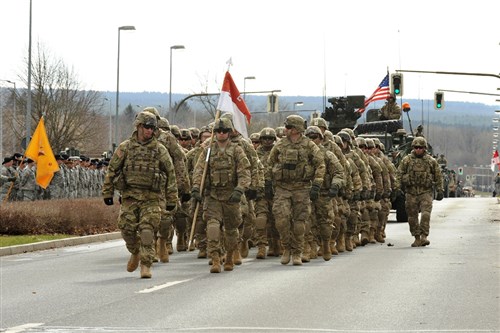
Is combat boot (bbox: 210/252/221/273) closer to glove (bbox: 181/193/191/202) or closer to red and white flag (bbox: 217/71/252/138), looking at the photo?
glove (bbox: 181/193/191/202)

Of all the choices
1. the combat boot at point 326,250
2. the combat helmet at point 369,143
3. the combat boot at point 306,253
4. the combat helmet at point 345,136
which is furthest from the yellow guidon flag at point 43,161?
the combat boot at point 306,253

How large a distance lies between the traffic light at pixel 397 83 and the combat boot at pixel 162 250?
27.1 m

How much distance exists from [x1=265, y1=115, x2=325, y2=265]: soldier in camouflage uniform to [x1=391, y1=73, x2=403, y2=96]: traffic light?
26.8 metres

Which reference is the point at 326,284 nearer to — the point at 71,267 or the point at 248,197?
the point at 248,197

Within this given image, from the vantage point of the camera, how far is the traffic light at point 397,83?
1779 inches

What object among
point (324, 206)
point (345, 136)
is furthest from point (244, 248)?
point (345, 136)

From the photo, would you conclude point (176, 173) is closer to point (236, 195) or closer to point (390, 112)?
point (236, 195)

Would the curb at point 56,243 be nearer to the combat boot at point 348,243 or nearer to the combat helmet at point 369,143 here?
the combat boot at point 348,243

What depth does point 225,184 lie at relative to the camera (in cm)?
1720

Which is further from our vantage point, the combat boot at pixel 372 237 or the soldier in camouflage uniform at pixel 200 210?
the combat boot at pixel 372 237

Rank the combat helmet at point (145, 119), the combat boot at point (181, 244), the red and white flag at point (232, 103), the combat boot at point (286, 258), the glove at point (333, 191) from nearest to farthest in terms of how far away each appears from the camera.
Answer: the combat helmet at point (145, 119), the combat boot at point (286, 258), the glove at point (333, 191), the red and white flag at point (232, 103), the combat boot at point (181, 244)

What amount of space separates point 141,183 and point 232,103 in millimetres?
5159

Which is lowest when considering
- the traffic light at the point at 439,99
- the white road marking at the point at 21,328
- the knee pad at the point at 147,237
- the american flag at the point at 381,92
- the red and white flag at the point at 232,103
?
the white road marking at the point at 21,328

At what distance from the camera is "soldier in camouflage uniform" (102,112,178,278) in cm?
1536
